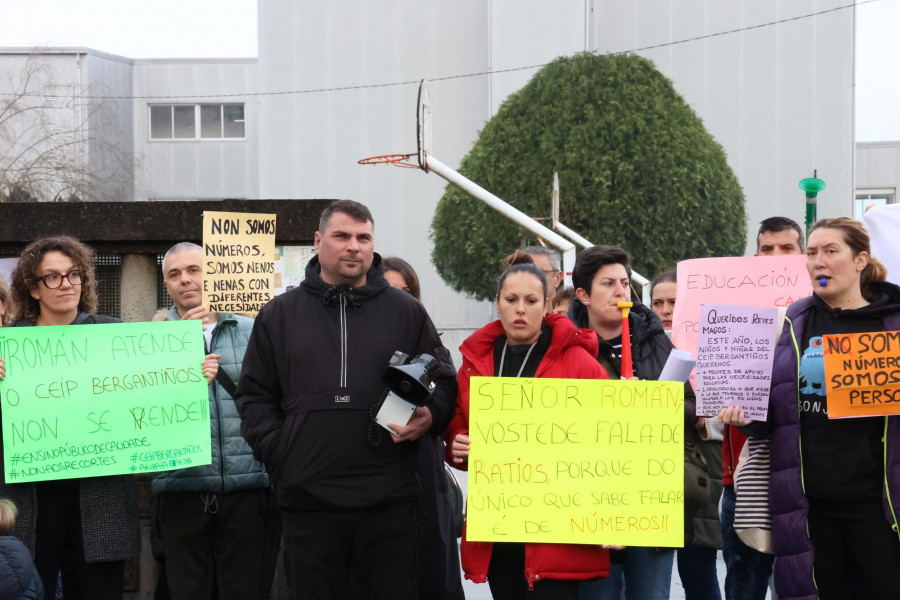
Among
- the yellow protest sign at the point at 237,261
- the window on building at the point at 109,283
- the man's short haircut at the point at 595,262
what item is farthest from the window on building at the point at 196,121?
the man's short haircut at the point at 595,262

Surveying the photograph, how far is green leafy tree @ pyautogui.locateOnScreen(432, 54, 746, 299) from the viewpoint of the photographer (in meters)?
27.9

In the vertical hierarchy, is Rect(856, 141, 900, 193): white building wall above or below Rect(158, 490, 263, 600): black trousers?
above

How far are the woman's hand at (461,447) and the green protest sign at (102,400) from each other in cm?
121

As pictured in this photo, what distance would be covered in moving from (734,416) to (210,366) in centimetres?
232

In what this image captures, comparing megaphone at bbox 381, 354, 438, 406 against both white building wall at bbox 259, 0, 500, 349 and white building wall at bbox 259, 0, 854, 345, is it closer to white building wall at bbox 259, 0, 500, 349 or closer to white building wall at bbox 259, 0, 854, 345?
white building wall at bbox 259, 0, 854, 345

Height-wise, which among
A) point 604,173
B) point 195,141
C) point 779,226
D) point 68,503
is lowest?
point 68,503

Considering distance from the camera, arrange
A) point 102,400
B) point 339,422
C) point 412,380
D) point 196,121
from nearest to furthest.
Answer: point 412,380 < point 339,422 < point 102,400 < point 196,121

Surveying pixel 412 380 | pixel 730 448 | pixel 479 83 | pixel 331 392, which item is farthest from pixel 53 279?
pixel 479 83

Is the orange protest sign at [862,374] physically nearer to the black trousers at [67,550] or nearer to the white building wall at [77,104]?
the black trousers at [67,550]

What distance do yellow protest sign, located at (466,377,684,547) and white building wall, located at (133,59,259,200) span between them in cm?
3870

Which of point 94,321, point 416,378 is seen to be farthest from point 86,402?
point 416,378

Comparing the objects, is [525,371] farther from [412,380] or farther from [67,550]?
[67,550]

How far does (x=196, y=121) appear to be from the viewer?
42.7 metres

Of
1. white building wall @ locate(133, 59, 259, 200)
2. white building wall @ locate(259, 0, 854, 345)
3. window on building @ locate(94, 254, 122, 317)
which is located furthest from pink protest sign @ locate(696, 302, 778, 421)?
white building wall @ locate(133, 59, 259, 200)
